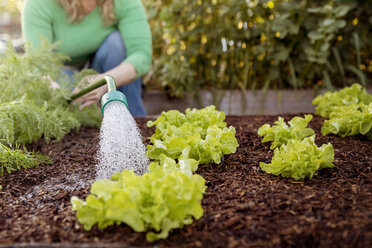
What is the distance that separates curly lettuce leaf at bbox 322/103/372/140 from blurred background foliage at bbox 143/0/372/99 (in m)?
1.54

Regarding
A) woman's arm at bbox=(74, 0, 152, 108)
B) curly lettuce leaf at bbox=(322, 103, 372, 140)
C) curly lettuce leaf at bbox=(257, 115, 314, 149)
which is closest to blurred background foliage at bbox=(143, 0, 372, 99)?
woman's arm at bbox=(74, 0, 152, 108)

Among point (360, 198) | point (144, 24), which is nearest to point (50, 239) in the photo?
point (360, 198)

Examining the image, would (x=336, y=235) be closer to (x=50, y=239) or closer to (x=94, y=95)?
(x=50, y=239)

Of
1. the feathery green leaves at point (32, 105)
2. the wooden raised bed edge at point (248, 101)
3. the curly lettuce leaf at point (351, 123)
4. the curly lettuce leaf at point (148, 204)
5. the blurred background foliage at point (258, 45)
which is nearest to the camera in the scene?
the curly lettuce leaf at point (148, 204)

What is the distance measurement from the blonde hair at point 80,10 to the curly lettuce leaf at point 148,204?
2249mm

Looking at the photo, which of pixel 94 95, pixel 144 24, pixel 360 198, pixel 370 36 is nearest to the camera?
pixel 360 198

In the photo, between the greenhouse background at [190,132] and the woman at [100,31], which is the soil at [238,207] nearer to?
the greenhouse background at [190,132]

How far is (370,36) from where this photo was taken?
389cm

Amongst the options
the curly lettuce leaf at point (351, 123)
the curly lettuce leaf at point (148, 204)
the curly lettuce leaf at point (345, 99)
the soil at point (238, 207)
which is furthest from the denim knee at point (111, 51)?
the curly lettuce leaf at point (148, 204)

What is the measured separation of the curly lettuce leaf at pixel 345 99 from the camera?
2561mm

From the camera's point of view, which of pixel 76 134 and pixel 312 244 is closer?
pixel 312 244

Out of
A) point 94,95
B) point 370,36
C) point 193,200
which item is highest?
point 370,36

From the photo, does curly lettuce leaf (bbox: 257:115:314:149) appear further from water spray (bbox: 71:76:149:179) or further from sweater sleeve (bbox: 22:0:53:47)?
sweater sleeve (bbox: 22:0:53:47)

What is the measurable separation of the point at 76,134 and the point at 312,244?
186 centimetres
